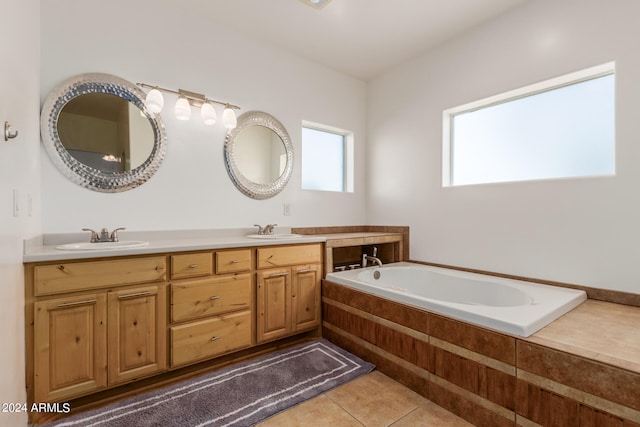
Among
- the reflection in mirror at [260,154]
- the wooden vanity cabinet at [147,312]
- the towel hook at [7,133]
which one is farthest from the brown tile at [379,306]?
the towel hook at [7,133]

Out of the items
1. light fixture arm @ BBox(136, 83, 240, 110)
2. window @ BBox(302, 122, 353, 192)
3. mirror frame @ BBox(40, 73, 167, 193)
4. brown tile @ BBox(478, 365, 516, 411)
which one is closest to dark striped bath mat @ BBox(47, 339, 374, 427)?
brown tile @ BBox(478, 365, 516, 411)

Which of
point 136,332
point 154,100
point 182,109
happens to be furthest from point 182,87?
point 136,332

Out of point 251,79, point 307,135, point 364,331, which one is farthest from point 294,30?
point 364,331

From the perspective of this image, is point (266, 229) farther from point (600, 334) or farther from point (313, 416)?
point (600, 334)

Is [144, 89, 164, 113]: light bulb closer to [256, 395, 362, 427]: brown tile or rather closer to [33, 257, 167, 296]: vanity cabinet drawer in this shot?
[33, 257, 167, 296]: vanity cabinet drawer

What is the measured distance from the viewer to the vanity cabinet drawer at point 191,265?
1846 millimetres

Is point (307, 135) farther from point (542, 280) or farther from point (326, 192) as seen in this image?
point (542, 280)

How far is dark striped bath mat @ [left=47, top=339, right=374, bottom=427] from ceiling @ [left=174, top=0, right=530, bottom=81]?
8.84 feet

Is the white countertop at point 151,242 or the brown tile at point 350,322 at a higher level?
the white countertop at point 151,242

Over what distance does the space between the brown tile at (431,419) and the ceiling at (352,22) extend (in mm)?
2784

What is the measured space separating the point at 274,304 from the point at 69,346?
121cm

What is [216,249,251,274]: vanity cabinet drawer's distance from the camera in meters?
2.01

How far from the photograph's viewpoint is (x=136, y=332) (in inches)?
67.7

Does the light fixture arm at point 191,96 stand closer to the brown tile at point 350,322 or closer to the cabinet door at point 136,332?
the cabinet door at point 136,332
